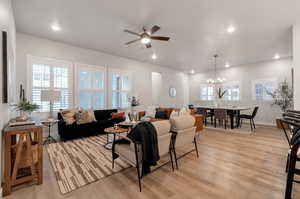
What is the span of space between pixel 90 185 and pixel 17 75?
156 inches

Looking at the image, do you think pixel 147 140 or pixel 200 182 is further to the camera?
pixel 200 182

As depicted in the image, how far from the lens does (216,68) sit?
27.3 feet

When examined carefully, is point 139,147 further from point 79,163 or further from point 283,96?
point 283,96

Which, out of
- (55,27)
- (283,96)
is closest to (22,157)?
(55,27)

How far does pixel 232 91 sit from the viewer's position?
782cm

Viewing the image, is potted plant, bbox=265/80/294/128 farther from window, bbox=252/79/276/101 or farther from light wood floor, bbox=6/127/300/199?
light wood floor, bbox=6/127/300/199

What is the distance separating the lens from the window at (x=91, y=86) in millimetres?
5102

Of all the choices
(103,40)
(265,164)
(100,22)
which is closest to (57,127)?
(103,40)

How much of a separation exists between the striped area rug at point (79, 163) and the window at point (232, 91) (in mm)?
7290

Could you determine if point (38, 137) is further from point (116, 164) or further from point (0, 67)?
point (116, 164)

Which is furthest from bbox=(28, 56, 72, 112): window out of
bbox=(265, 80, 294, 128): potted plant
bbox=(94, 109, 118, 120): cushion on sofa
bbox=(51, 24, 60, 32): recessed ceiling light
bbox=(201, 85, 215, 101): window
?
bbox=(265, 80, 294, 128): potted plant

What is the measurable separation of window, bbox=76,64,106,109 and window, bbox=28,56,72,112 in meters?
0.36

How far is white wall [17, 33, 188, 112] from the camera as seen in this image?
4.02m

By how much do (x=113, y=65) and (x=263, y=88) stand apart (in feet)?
23.9
